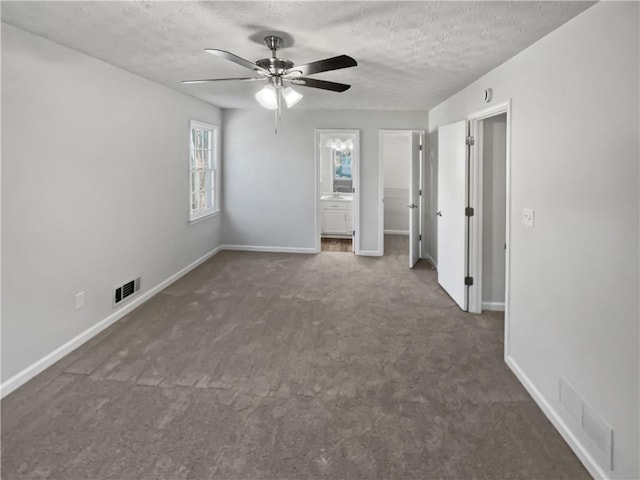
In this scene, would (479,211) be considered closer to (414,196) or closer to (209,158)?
(414,196)

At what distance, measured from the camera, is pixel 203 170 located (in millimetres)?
6258

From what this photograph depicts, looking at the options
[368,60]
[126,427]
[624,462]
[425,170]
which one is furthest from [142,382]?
[425,170]

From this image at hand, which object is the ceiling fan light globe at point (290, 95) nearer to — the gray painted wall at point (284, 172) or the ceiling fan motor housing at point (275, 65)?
the ceiling fan motor housing at point (275, 65)

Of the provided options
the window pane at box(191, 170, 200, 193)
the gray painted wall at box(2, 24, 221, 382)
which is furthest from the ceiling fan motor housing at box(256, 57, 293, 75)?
the window pane at box(191, 170, 200, 193)

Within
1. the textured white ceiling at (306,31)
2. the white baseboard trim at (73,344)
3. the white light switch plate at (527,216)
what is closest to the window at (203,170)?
the white baseboard trim at (73,344)

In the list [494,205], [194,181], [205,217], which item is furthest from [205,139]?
[494,205]

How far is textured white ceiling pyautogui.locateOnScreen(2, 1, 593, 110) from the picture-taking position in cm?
A: 221

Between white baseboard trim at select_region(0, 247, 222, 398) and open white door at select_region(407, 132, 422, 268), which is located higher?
open white door at select_region(407, 132, 422, 268)

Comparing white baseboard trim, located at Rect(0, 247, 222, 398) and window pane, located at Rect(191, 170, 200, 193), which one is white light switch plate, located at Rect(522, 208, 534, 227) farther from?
window pane, located at Rect(191, 170, 200, 193)

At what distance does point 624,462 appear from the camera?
5.74 feet

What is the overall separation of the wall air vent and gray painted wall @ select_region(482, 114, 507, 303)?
11.9 feet

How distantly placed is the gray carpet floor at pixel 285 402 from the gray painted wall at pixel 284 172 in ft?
9.02

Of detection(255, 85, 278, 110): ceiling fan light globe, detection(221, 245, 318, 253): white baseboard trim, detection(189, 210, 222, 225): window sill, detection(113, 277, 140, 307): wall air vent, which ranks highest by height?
detection(255, 85, 278, 110): ceiling fan light globe

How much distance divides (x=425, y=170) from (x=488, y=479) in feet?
17.4
